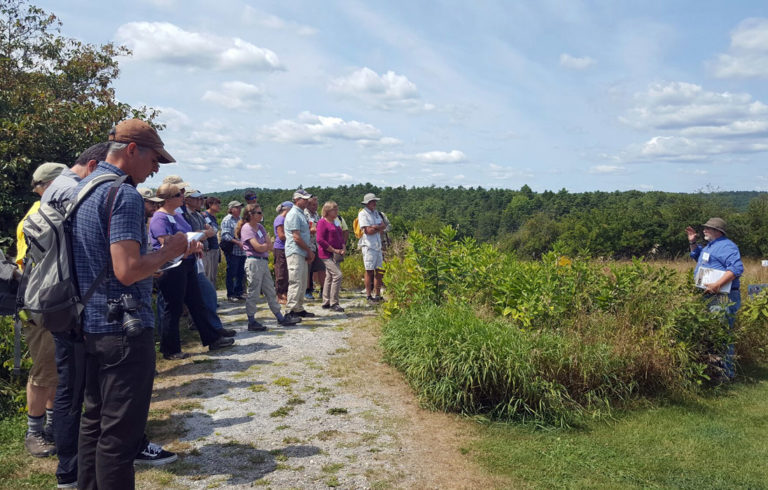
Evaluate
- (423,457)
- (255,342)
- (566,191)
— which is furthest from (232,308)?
(566,191)

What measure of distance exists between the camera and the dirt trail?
1.50 meters

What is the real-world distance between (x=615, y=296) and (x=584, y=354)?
3.97 ft

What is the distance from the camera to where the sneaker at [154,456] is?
150 inches

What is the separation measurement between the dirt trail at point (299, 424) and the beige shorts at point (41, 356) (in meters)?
0.86

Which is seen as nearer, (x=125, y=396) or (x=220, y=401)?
(x=125, y=396)

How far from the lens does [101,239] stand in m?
2.66

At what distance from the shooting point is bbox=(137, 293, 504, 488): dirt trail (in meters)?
3.73

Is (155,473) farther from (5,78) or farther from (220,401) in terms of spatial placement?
(5,78)

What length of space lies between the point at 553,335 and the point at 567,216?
183 feet

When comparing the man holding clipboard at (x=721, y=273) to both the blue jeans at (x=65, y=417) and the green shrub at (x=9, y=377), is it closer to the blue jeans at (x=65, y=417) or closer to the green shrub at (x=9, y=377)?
the blue jeans at (x=65, y=417)

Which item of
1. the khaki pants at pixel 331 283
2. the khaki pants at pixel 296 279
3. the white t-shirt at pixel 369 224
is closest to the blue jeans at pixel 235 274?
the khaki pants at pixel 331 283

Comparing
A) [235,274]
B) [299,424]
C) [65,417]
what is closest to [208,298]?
[299,424]

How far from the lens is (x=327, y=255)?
859 centimetres

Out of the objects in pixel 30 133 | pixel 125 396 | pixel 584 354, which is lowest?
pixel 584 354
